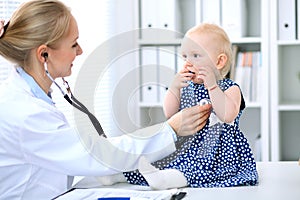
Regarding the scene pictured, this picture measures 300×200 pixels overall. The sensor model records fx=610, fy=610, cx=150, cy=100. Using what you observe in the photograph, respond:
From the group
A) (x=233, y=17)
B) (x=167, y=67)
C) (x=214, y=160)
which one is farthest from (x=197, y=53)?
(x=233, y=17)

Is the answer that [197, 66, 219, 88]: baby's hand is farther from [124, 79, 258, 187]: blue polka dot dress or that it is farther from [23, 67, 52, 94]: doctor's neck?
[23, 67, 52, 94]: doctor's neck

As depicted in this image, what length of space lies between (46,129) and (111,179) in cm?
21

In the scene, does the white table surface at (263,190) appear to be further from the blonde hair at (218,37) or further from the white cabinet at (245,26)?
the white cabinet at (245,26)

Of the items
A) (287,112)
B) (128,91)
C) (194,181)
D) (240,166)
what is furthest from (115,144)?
(287,112)

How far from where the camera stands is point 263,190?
56.3 inches

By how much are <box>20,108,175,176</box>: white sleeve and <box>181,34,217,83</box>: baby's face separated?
16 cm

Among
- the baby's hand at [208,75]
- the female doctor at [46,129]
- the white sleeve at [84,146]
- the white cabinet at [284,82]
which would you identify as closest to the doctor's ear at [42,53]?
the female doctor at [46,129]

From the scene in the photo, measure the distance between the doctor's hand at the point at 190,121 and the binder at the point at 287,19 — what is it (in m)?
1.88

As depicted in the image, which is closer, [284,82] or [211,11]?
[211,11]

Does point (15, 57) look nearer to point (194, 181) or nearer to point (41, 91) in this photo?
point (41, 91)

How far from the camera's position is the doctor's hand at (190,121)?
54.1 inches

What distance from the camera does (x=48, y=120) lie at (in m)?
1.47

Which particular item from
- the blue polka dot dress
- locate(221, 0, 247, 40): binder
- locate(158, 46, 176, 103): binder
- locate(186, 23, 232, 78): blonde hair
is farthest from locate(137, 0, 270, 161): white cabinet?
locate(158, 46, 176, 103): binder

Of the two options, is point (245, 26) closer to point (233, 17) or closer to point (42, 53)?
point (233, 17)
